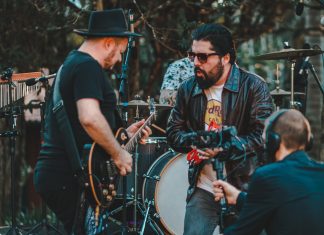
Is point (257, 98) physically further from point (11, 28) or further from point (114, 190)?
point (11, 28)

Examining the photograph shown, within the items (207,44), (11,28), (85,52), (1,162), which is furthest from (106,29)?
(1,162)

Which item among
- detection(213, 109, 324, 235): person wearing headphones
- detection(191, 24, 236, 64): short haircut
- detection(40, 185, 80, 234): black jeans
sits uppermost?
detection(191, 24, 236, 64): short haircut

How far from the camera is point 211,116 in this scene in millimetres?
6375

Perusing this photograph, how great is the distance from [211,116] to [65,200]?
1375mm

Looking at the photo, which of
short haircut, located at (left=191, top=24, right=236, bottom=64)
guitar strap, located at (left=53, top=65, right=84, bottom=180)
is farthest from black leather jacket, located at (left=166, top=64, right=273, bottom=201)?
guitar strap, located at (left=53, top=65, right=84, bottom=180)

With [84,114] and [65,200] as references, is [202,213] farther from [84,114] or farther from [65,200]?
[84,114]

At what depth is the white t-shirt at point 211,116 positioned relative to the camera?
627 cm

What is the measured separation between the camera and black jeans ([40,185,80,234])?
587 centimetres

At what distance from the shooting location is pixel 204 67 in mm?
6301

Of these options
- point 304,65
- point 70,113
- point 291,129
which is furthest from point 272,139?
point 304,65

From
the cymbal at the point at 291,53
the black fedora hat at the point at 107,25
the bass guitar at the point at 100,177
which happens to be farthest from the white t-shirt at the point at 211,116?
the cymbal at the point at 291,53

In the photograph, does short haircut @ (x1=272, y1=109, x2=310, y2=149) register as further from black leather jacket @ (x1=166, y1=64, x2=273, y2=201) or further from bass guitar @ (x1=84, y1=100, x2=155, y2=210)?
bass guitar @ (x1=84, y1=100, x2=155, y2=210)

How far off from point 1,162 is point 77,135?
8.56 meters

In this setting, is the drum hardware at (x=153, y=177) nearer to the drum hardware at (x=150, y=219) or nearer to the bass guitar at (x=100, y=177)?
the drum hardware at (x=150, y=219)
